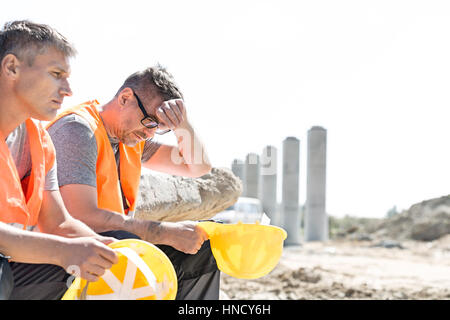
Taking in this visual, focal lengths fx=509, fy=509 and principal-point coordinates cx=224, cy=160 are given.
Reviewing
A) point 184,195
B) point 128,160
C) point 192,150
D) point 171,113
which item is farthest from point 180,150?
point 184,195

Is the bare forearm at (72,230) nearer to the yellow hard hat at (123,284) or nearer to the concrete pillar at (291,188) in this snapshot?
the yellow hard hat at (123,284)

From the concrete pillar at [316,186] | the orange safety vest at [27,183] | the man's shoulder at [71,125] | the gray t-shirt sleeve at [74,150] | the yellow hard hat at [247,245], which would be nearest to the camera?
the orange safety vest at [27,183]

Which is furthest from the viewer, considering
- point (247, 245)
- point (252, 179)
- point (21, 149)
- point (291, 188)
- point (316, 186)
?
point (252, 179)

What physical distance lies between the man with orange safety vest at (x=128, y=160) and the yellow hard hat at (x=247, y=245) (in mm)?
91

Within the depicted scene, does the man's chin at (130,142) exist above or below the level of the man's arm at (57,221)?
above

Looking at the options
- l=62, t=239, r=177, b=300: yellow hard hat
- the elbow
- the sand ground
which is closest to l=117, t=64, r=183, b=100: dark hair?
the elbow

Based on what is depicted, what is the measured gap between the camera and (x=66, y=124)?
2355 mm

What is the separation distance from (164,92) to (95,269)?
1.29 meters

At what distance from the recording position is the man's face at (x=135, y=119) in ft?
8.41

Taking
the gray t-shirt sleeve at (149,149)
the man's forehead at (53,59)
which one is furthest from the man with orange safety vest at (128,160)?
the man's forehead at (53,59)

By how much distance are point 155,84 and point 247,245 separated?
3.19ft

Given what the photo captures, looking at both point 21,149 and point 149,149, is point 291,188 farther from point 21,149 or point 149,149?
point 21,149

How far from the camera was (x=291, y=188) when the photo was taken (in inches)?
655
